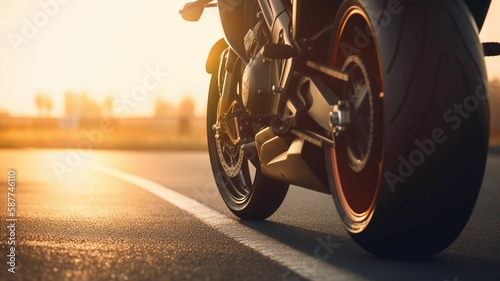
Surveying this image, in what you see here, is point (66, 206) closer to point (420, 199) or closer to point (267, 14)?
point (267, 14)

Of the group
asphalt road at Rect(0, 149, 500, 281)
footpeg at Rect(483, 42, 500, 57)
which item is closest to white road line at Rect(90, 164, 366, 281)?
asphalt road at Rect(0, 149, 500, 281)

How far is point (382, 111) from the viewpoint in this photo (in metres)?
3.20

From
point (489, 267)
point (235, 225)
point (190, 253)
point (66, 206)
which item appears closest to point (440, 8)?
point (489, 267)

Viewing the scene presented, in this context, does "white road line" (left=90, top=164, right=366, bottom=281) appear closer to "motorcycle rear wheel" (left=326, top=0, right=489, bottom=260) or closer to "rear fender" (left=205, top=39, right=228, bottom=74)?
"motorcycle rear wheel" (left=326, top=0, right=489, bottom=260)

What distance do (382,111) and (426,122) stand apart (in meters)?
0.24

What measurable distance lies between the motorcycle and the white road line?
0.83 ft

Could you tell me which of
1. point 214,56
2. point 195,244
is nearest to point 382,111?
point 195,244

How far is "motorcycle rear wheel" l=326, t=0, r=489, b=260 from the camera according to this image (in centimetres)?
301

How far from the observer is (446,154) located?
300cm

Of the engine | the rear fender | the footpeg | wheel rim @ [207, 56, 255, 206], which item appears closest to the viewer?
the footpeg

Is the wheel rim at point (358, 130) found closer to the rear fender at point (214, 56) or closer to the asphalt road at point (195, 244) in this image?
the asphalt road at point (195, 244)

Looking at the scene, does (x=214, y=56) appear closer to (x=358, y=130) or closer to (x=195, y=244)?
(x=195, y=244)

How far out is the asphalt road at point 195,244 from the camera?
302 cm

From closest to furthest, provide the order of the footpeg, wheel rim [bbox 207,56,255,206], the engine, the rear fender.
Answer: the footpeg, the engine, wheel rim [bbox 207,56,255,206], the rear fender
